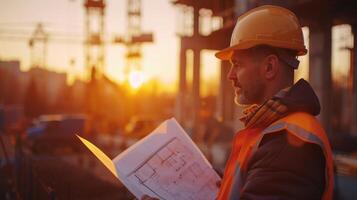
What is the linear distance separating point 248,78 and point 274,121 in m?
0.26

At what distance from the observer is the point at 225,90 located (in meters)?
24.1

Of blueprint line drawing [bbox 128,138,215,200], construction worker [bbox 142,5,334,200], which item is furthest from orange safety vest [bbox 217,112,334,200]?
blueprint line drawing [bbox 128,138,215,200]

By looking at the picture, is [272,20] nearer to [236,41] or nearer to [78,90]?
[236,41]

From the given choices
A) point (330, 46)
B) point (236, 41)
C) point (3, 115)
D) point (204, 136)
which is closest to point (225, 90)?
point (330, 46)

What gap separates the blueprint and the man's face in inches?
21.9

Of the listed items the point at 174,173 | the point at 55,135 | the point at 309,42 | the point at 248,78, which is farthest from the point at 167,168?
the point at 55,135

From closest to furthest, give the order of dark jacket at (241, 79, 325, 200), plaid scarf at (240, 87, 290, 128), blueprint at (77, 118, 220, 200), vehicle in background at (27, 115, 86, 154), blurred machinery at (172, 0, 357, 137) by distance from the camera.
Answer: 1. dark jacket at (241, 79, 325, 200)
2. plaid scarf at (240, 87, 290, 128)
3. blueprint at (77, 118, 220, 200)
4. blurred machinery at (172, 0, 357, 137)
5. vehicle in background at (27, 115, 86, 154)

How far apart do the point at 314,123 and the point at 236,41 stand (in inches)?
20.9

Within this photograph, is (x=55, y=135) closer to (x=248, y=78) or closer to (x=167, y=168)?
(x=167, y=168)

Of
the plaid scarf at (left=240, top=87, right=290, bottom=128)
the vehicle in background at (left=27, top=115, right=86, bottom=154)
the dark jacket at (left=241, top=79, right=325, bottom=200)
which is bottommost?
the vehicle in background at (left=27, top=115, right=86, bottom=154)

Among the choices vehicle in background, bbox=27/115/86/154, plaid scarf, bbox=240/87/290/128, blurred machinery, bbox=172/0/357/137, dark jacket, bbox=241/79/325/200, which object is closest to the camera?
dark jacket, bbox=241/79/325/200

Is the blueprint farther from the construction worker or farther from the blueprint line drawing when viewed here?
the construction worker

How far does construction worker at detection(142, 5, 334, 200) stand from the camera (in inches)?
58.9

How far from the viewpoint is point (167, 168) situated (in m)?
2.26
